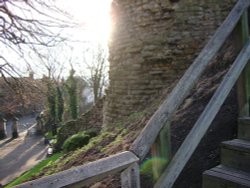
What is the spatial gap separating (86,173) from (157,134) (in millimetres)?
646

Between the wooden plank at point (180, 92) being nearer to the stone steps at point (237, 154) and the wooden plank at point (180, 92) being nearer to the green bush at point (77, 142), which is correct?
the stone steps at point (237, 154)

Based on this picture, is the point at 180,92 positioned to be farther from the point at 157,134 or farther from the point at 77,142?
the point at 77,142

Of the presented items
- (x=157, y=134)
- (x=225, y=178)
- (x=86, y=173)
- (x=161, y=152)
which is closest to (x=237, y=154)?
(x=225, y=178)

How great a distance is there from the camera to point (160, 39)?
302 inches

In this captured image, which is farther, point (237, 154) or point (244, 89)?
point (244, 89)

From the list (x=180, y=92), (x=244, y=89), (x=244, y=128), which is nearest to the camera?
(x=180, y=92)

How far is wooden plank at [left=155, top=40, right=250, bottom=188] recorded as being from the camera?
7.76 ft

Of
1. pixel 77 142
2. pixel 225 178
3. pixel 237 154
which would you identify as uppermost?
pixel 237 154

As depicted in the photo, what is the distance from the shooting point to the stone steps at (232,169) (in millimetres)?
2465

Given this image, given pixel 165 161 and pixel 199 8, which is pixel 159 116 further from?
pixel 199 8

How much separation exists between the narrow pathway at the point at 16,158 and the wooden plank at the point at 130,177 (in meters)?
13.7

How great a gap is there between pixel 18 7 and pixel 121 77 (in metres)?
2.99

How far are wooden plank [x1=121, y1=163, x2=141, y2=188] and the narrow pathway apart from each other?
539 inches

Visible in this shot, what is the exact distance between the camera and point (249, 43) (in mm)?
3023
